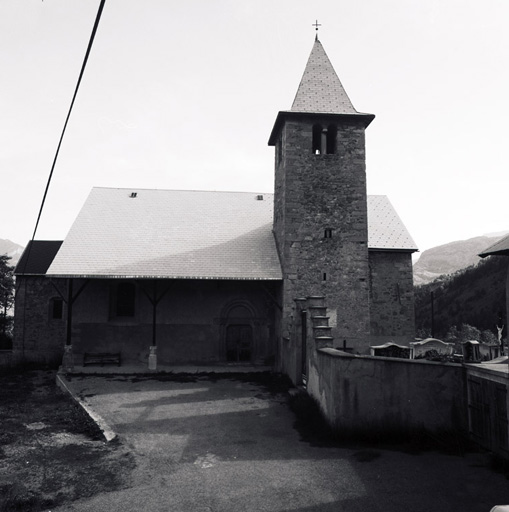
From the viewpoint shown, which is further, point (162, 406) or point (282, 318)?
point (282, 318)

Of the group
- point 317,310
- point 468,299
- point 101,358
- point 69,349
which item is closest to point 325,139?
point 317,310

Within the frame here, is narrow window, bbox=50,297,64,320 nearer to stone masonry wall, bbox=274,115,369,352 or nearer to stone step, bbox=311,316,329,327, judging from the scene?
stone masonry wall, bbox=274,115,369,352

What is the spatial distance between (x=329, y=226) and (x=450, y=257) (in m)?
103

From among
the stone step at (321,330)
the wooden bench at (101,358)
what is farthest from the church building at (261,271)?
the stone step at (321,330)

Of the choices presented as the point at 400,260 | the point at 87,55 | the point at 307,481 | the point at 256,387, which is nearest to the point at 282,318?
the point at 256,387

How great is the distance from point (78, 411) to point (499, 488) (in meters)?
8.97

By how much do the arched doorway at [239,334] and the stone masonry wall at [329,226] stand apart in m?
2.22

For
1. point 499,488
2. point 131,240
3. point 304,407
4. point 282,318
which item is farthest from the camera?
point 131,240

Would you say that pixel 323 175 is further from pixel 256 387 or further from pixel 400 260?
pixel 256 387

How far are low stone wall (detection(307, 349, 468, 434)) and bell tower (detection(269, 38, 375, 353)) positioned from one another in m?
6.99

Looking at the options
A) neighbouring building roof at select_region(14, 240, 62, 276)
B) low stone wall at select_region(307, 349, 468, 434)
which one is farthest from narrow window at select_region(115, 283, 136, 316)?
low stone wall at select_region(307, 349, 468, 434)

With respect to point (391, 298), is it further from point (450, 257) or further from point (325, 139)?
point (450, 257)

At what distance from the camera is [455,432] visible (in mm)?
8836

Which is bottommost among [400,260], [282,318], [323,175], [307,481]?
[307,481]
